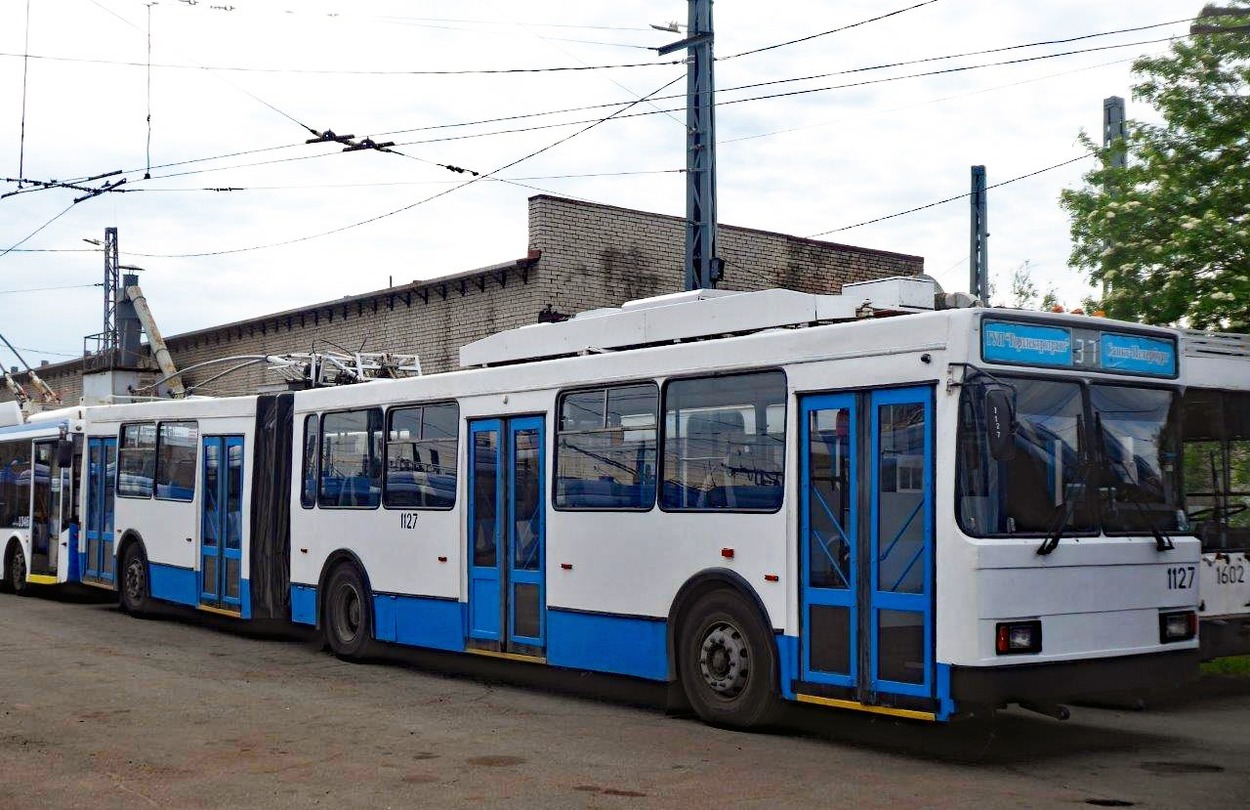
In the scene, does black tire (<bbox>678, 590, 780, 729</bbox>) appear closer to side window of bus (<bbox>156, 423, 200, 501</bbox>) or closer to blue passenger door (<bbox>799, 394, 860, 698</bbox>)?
blue passenger door (<bbox>799, 394, 860, 698</bbox>)

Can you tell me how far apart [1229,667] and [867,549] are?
6657 mm

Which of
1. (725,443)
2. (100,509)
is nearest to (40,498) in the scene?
(100,509)

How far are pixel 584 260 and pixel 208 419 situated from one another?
8387mm

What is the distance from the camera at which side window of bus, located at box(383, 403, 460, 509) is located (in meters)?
14.0

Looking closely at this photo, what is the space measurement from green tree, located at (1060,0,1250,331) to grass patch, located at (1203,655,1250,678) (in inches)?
159

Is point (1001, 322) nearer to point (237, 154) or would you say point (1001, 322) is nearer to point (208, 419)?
point (208, 419)

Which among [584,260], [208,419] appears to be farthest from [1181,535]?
[584,260]

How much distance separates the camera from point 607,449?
11.9m

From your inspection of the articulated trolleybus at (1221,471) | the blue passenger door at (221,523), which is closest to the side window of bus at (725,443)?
the articulated trolleybus at (1221,471)

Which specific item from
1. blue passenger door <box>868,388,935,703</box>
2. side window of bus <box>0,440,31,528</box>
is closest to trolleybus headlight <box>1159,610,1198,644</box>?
blue passenger door <box>868,388,935,703</box>

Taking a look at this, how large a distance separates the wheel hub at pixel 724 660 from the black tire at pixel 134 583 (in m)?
11.7

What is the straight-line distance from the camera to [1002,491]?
8.97 metres

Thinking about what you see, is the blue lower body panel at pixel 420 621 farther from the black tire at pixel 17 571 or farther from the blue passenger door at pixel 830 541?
the black tire at pixel 17 571

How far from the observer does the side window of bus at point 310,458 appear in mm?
16375
